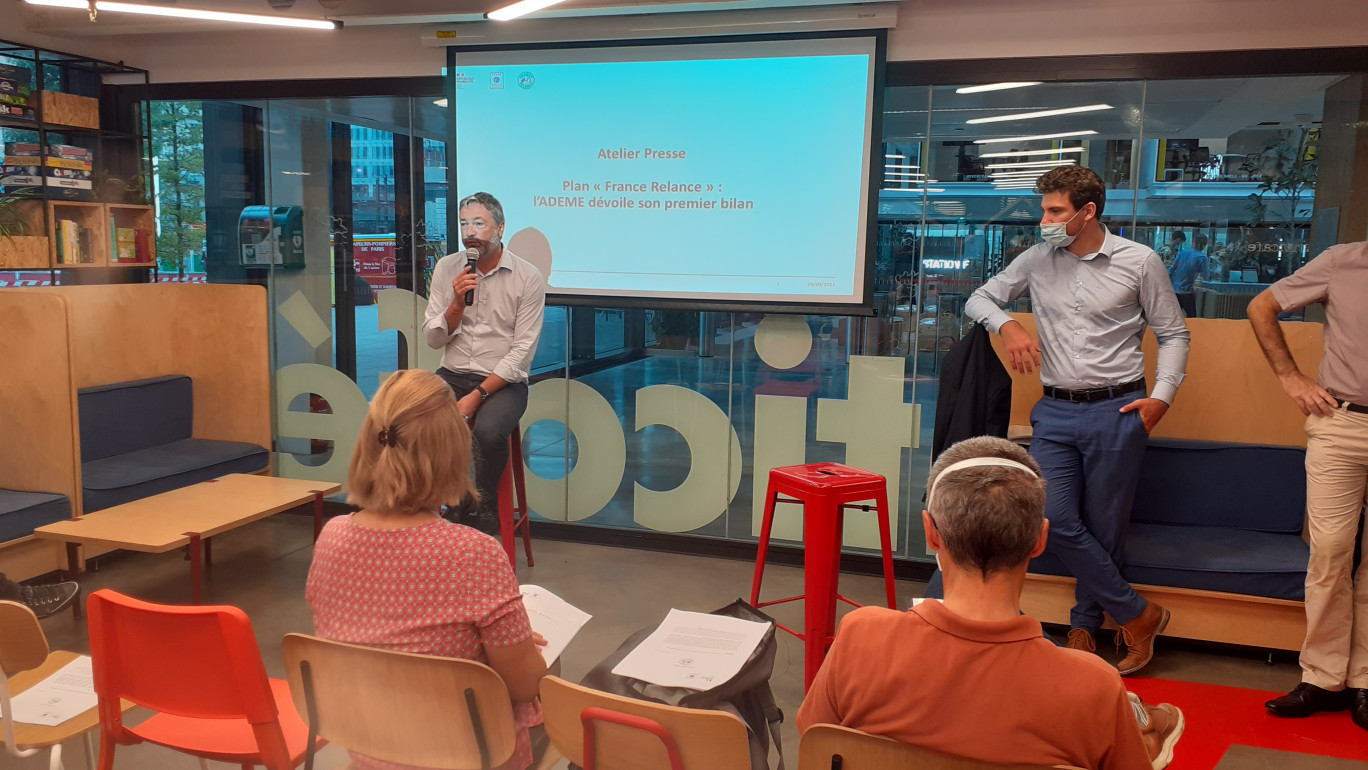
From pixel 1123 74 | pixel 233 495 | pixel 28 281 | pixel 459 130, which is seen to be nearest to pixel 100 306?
pixel 28 281

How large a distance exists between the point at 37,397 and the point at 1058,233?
14.5 feet

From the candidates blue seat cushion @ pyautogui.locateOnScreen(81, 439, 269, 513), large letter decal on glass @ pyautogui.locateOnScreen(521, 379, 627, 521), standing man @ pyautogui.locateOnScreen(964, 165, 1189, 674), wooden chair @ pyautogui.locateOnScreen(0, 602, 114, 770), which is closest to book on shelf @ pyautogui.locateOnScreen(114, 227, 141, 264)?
blue seat cushion @ pyautogui.locateOnScreen(81, 439, 269, 513)

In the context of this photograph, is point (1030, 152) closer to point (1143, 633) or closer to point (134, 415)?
point (1143, 633)

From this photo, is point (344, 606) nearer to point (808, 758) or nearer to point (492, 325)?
point (808, 758)

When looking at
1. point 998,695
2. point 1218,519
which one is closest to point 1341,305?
point 1218,519

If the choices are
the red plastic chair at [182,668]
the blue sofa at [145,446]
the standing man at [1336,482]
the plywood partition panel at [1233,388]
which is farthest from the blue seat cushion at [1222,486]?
the blue sofa at [145,446]

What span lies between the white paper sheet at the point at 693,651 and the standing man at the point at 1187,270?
3.04 metres

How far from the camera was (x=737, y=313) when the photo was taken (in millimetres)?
4676

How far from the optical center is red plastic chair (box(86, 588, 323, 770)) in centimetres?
173

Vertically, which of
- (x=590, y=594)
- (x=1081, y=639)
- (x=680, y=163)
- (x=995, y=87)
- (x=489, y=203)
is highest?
(x=995, y=87)

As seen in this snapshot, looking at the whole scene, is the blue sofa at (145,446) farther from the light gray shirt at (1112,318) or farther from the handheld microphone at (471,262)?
the light gray shirt at (1112,318)

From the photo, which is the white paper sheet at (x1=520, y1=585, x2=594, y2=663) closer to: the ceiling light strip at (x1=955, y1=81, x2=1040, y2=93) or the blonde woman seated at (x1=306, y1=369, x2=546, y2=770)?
the blonde woman seated at (x1=306, y1=369, x2=546, y2=770)

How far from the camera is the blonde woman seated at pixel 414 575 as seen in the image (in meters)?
1.71

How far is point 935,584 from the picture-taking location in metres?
3.32
